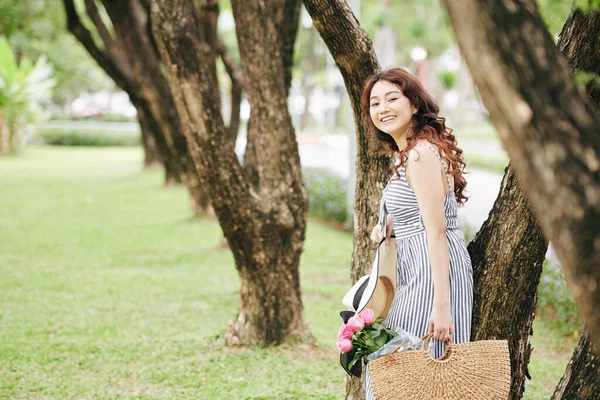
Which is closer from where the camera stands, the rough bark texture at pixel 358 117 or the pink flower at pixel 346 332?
the pink flower at pixel 346 332

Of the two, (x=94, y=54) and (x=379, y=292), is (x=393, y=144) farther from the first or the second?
(x=94, y=54)

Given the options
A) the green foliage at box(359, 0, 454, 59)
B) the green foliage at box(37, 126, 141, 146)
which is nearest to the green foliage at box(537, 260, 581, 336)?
the green foliage at box(359, 0, 454, 59)

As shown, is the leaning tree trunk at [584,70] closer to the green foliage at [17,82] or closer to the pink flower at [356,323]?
the pink flower at [356,323]

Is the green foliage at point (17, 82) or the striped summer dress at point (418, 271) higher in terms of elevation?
the green foliage at point (17, 82)

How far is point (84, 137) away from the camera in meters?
34.0

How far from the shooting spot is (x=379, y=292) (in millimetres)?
2914

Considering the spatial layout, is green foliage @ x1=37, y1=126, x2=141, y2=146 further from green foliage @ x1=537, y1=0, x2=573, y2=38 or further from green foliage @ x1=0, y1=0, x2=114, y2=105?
green foliage @ x1=537, y1=0, x2=573, y2=38

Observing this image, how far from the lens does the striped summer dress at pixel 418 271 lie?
275 centimetres

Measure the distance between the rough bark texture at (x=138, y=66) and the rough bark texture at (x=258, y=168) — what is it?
5105 millimetres

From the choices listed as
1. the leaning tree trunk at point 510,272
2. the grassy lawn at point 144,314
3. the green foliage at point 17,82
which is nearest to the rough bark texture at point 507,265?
the leaning tree trunk at point 510,272

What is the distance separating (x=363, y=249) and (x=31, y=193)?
13.5 m

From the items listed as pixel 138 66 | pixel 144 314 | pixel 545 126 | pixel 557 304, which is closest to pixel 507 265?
pixel 545 126

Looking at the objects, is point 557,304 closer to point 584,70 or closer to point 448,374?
point 584,70

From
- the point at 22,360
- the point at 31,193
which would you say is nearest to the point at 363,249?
the point at 22,360
